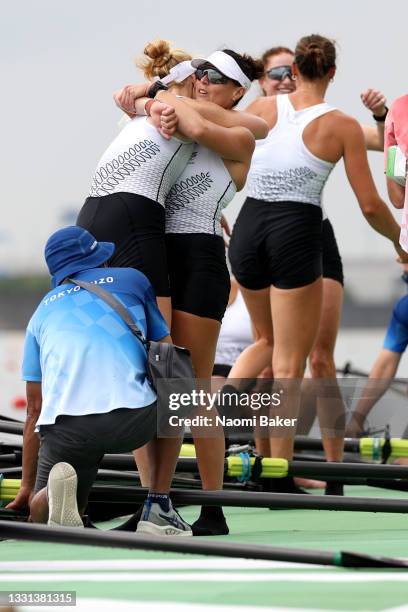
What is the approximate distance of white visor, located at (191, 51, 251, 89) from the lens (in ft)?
17.9

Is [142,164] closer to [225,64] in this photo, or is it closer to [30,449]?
[225,64]

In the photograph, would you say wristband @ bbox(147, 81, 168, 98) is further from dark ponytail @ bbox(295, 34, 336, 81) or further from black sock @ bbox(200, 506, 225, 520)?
black sock @ bbox(200, 506, 225, 520)

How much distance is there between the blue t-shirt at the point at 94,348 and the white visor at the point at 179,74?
932 millimetres

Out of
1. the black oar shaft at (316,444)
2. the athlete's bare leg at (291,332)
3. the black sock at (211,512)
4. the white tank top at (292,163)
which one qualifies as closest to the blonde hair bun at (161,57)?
the white tank top at (292,163)

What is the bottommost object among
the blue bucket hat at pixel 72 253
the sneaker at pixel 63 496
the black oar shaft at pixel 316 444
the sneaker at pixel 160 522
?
the black oar shaft at pixel 316 444

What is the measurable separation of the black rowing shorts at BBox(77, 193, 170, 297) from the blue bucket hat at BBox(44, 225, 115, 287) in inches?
9.4

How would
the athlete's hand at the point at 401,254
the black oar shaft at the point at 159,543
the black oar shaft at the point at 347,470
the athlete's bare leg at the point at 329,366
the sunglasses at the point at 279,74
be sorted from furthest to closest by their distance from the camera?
the sunglasses at the point at 279,74, the athlete's bare leg at the point at 329,366, the athlete's hand at the point at 401,254, the black oar shaft at the point at 347,470, the black oar shaft at the point at 159,543

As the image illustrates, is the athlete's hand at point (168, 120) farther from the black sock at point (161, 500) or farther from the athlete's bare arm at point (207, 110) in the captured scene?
the black sock at point (161, 500)

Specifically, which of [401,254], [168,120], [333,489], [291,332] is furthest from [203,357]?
[333,489]

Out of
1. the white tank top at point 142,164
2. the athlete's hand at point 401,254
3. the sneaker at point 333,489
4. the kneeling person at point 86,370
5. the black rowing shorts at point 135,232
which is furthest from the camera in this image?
the sneaker at point 333,489

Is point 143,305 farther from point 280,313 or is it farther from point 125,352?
point 280,313

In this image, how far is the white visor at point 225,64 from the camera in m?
5.45

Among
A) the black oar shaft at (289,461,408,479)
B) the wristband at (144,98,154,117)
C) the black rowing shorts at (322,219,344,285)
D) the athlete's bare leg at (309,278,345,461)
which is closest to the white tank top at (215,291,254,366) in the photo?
the athlete's bare leg at (309,278,345,461)

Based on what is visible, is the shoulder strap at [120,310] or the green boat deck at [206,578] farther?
the shoulder strap at [120,310]
